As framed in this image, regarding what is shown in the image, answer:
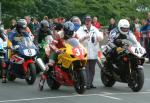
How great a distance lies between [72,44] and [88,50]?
117cm

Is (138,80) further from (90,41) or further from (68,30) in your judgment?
(68,30)

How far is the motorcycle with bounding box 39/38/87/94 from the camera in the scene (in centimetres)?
1395

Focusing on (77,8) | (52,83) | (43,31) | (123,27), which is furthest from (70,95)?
(77,8)

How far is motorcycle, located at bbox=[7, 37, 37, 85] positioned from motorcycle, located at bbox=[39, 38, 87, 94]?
5.69 feet

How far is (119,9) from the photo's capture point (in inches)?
1786

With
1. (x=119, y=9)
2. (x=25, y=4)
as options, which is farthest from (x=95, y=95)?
(x=119, y=9)

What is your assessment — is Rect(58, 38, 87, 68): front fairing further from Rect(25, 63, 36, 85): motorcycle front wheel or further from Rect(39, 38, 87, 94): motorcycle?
Rect(25, 63, 36, 85): motorcycle front wheel

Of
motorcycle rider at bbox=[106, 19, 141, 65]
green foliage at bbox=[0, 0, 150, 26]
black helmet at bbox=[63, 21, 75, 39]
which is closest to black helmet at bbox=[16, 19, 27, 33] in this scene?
black helmet at bbox=[63, 21, 75, 39]

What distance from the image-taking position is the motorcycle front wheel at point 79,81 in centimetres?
1383

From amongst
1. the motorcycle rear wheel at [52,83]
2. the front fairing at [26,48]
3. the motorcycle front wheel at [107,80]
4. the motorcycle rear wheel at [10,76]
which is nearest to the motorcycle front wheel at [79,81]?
the motorcycle rear wheel at [52,83]

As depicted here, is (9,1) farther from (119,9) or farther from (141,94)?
(141,94)

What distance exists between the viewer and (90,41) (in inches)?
608

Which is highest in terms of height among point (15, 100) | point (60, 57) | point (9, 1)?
point (9, 1)

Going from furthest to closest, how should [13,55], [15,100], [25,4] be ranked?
1. [25,4]
2. [13,55]
3. [15,100]
